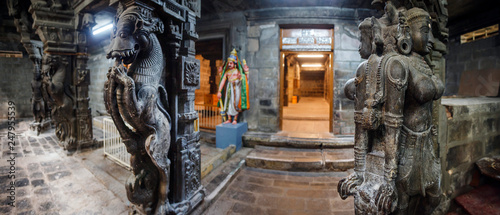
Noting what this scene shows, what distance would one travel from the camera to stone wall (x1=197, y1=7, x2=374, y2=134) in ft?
18.4

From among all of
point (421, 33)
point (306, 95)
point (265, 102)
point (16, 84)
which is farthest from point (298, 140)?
point (306, 95)

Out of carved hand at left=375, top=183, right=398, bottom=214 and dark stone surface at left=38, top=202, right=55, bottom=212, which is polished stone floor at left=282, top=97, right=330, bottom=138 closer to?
carved hand at left=375, top=183, right=398, bottom=214

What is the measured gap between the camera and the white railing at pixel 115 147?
144 inches

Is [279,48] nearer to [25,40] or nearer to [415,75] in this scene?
[415,75]

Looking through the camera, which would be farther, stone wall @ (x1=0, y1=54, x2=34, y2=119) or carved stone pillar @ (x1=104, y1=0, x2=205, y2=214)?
stone wall @ (x1=0, y1=54, x2=34, y2=119)

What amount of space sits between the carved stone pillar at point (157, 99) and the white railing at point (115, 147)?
5.67ft

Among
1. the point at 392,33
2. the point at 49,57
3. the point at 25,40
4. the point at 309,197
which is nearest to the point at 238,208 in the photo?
the point at 309,197

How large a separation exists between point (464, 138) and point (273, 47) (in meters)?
4.26

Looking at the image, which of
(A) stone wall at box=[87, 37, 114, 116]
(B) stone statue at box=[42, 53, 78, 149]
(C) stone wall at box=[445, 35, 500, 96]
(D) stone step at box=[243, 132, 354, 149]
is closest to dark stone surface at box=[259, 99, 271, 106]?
(D) stone step at box=[243, 132, 354, 149]

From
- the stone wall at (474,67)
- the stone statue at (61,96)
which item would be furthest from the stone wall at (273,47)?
the stone statue at (61,96)

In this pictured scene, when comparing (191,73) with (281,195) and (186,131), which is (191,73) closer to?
(186,131)

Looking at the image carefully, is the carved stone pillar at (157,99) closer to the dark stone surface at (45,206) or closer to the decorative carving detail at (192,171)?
the decorative carving detail at (192,171)

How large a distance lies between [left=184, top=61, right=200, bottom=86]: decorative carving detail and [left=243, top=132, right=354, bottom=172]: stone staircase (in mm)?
2305

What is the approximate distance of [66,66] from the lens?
4648 mm
